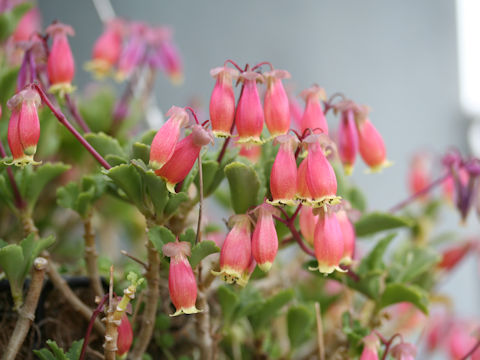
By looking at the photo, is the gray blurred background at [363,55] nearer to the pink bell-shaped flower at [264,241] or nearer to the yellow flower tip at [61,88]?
the yellow flower tip at [61,88]

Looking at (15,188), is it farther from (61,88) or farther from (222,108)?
(222,108)

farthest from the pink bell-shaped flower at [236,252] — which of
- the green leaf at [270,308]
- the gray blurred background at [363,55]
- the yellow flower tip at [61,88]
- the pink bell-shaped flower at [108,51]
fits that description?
the gray blurred background at [363,55]

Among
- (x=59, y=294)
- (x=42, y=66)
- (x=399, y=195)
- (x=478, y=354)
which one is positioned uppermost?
(x=42, y=66)

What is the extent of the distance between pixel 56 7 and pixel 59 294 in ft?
3.86

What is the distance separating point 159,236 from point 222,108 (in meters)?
0.11

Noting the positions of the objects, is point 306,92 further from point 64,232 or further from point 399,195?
point 399,195

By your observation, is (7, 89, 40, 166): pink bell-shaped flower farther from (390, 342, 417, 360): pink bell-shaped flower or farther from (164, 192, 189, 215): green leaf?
(390, 342, 417, 360): pink bell-shaped flower

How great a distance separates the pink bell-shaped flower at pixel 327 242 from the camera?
16.1 inches

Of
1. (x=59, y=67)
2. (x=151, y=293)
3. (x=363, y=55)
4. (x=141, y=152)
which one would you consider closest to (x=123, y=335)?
(x=151, y=293)

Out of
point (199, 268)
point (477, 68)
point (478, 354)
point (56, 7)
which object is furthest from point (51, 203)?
point (477, 68)

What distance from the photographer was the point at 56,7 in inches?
57.7

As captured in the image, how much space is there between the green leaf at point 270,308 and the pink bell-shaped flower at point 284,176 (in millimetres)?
144

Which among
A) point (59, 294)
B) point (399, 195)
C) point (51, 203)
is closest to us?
point (59, 294)

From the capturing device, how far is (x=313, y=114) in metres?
0.46
